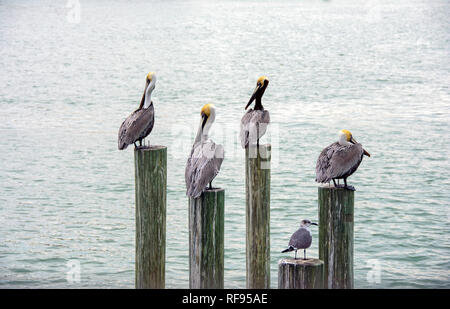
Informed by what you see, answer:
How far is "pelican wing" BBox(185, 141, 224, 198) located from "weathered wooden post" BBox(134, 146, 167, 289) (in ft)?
1.03

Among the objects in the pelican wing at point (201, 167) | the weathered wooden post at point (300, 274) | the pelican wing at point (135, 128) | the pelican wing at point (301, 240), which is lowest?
the weathered wooden post at point (300, 274)

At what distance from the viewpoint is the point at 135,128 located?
Answer: 26.9ft

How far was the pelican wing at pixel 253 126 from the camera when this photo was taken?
821cm

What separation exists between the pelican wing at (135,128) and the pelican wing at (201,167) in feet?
3.25

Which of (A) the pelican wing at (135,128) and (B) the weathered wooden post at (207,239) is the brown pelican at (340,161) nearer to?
(B) the weathered wooden post at (207,239)

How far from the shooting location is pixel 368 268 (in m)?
11.2

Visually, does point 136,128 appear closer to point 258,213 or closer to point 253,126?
point 253,126

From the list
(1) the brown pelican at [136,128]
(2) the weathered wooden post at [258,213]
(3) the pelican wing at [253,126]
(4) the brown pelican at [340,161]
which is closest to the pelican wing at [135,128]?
(1) the brown pelican at [136,128]

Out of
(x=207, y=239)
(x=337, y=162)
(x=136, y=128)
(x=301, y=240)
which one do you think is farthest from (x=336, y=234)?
(x=136, y=128)

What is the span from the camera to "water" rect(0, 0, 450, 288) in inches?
468

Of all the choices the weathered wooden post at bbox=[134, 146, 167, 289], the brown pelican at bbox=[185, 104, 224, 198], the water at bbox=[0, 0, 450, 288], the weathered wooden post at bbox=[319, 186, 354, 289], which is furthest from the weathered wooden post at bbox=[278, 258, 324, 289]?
the water at bbox=[0, 0, 450, 288]

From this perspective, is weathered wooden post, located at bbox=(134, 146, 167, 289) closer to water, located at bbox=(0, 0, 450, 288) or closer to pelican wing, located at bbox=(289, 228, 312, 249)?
pelican wing, located at bbox=(289, 228, 312, 249)
